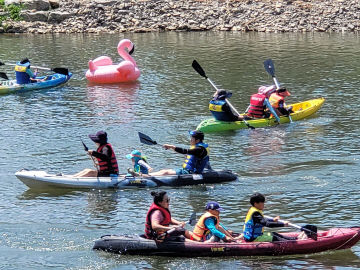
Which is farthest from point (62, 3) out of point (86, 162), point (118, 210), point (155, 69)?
point (118, 210)

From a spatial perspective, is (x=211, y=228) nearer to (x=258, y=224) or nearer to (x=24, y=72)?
(x=258, y=224)

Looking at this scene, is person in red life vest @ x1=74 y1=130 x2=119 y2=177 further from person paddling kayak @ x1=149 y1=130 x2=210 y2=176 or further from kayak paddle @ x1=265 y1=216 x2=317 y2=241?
kayak paddle @ x1=265 y1=216 x2=317 y2=241

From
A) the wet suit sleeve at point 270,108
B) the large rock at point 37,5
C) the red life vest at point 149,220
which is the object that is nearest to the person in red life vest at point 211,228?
the red life vest at point 149,220

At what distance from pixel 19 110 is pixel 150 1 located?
88.4 feet

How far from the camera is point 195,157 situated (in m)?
19.1

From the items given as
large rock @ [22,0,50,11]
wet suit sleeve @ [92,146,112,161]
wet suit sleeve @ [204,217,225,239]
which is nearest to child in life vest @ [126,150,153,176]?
wet suit sleeve @ [92,146,112,161]

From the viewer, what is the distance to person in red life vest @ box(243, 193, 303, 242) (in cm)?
1465

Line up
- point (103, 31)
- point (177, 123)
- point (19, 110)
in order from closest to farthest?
point (177, 123), point (19, 110), point (103, 31)

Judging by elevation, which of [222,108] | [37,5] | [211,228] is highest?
[37,5]

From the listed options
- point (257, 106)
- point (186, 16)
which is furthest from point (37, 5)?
point (257, 106)

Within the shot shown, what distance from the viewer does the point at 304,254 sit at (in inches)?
595

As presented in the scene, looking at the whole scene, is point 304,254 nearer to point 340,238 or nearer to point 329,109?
point 340,238

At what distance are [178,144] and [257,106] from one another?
3.33 metres

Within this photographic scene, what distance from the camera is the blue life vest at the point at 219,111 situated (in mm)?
24422
